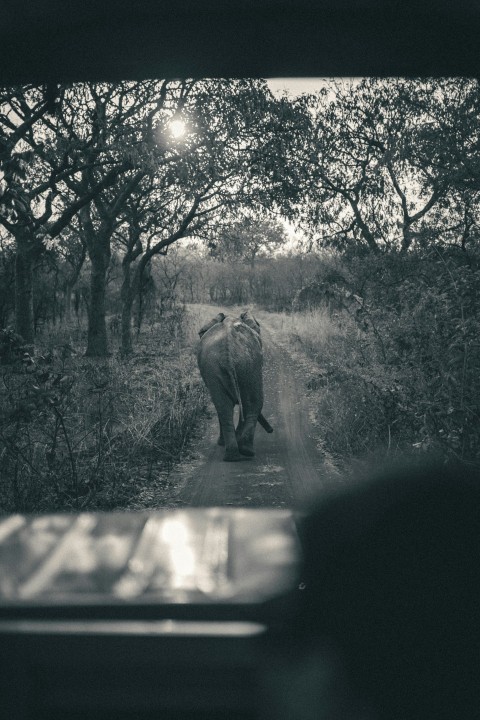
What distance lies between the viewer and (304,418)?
7.29 m

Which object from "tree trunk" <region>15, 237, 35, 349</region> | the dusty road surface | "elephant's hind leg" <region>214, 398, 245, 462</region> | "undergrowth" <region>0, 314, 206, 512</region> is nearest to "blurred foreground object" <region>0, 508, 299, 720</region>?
the dusty road surface

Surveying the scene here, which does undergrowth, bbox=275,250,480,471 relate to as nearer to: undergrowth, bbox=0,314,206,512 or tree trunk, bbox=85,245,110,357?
undergrowth, bbox=0,314,206,512

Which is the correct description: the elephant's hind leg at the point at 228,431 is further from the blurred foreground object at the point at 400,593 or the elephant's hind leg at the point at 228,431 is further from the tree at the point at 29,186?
the blurred foreground object at the point at 400,593

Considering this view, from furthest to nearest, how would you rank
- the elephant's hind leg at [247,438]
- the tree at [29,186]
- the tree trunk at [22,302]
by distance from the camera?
1. the tree trunk at [22,302]
2. the elephant's hind leg at [247,438]
3. the tree at [29,186]

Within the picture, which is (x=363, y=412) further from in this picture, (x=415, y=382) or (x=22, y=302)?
(x=22, y=302)

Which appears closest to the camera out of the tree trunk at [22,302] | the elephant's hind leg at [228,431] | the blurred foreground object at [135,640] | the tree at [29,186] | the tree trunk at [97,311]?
the blurred foreground object at [135,640]

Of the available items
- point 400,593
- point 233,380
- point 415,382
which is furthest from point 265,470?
point 400,593

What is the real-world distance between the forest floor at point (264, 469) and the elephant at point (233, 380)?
0.21 m

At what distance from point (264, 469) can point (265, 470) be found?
4cm

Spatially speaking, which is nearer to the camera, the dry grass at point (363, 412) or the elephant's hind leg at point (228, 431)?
the dry grass at point (363, 412)

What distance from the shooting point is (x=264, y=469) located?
16.9ft

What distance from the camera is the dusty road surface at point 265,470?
4.34 metres

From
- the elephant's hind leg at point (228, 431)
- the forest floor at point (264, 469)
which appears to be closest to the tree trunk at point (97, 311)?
the forest floor at point (264, 469)

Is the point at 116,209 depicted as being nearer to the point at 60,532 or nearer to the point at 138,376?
the point at 138,376
